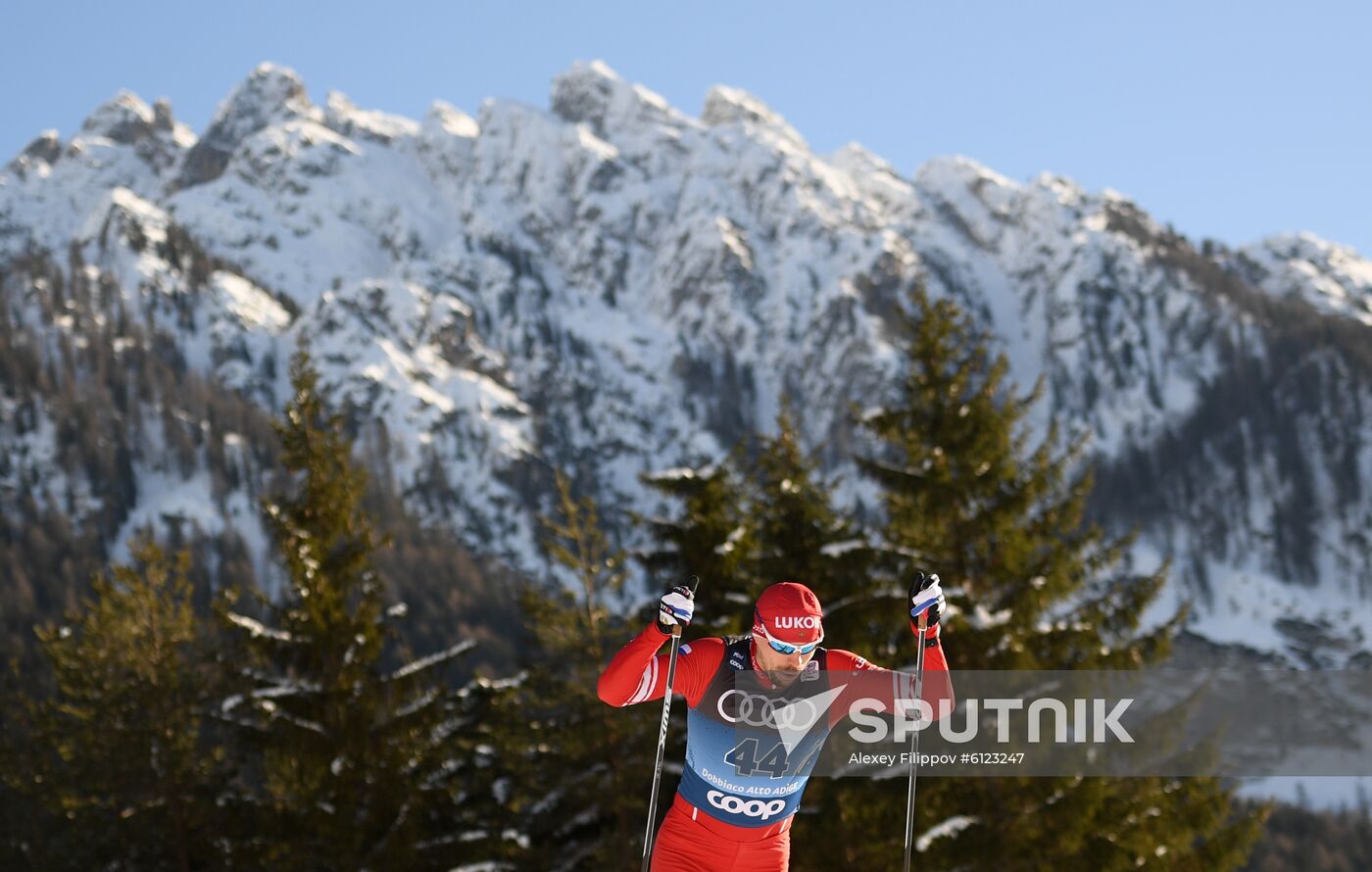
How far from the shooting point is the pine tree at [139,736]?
22375 millimetres

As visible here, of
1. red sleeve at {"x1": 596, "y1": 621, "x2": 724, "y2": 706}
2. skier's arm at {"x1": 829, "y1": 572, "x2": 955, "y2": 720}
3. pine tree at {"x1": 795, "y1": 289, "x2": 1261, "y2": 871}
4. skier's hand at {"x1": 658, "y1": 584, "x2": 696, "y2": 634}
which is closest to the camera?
skier's hand at {"x1": 658, "y1": 584, "x2": 696, "y2": 634}

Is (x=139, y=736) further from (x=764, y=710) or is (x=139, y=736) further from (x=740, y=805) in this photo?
(x=764, y=710)

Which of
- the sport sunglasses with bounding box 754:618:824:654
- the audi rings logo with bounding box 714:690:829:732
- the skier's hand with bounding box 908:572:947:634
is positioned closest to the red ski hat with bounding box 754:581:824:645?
the sport sunglasses with bounding box 754:618:824:654

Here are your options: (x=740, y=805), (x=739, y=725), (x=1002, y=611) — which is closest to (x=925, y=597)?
(x=739, y=725)

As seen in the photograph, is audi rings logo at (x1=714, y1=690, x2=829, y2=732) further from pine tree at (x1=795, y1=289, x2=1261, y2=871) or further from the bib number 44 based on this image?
pine tree at (x1=795, y1=289, x2=1261, y2=871)

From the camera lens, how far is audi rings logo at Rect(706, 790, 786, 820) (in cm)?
843

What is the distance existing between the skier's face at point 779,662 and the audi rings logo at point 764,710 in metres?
0.16

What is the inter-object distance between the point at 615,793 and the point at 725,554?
400 cm

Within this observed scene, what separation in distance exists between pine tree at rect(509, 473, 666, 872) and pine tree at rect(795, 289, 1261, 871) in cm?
278

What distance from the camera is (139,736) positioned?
73.6ft

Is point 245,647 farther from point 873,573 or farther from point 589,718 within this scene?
point 873,573

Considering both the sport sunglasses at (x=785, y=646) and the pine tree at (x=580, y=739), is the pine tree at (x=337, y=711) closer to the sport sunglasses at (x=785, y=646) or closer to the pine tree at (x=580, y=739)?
the pine tree at (x=580, y=739)

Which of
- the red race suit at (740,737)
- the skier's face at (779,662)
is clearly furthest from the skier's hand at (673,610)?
the skier's face at (779,662)

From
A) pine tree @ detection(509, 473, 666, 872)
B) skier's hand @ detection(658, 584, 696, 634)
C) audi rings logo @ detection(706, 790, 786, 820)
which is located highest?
pine tree @ detection(509, 473, 666, 872)
